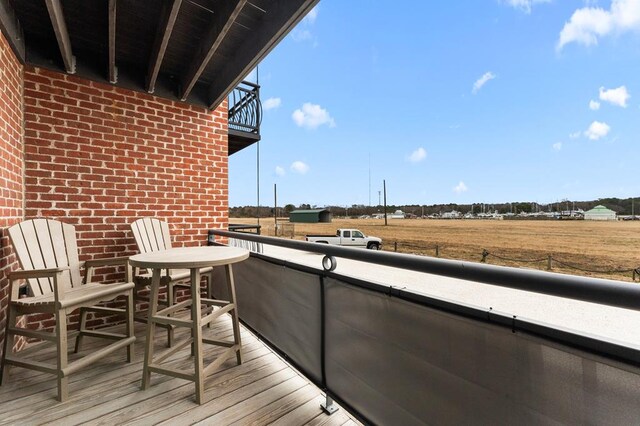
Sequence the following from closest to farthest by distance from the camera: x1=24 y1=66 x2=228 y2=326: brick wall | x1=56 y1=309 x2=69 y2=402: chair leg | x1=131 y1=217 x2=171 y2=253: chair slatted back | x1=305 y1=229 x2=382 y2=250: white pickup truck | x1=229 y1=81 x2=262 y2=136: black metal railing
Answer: x1=56 y1=309 x2=69 y2=402: chair leg → x1=24 y1=66 x2=228 y2=326: brick wall → x1=131 y1=217 x2=171 y2=253: chair slatted back → x1=229 y1=81 x2=262 y2=136: black metal railing → x1=305 y1=229 x2=382 y2=250: white pickup truck

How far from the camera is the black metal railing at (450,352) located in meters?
0.70

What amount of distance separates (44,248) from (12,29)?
5.14 ft

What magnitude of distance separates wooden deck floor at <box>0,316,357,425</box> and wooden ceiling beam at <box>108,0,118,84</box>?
2309mm

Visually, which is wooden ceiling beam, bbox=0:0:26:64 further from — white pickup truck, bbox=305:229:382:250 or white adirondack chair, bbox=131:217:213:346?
white pickup truck, bbox=305:229:382:250

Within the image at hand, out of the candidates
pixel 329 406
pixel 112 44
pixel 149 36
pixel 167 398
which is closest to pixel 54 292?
pixel 167 398

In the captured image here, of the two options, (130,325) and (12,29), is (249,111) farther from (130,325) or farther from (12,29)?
(130,325)

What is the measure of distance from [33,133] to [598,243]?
37585 mm

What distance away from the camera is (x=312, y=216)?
30.0m

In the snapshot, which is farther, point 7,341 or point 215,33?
point 215,33

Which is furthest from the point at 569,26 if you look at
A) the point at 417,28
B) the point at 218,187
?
the point at 218,187

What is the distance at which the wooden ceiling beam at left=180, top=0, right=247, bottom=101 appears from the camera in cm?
189

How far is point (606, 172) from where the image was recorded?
150 ft

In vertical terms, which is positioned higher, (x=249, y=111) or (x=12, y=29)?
(x=249, y=111)

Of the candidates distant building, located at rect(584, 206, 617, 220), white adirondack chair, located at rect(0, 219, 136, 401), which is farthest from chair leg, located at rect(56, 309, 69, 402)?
distant building, located at rect(584, 206, 617, 220)
